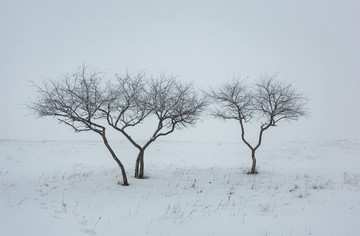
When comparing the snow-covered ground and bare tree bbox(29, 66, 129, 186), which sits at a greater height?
bare tree bbox(29, 66, 129, 186)

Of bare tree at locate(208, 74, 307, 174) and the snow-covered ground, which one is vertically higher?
bare tree at locate(208, 74, 307, 174)

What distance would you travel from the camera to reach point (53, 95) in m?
10.8

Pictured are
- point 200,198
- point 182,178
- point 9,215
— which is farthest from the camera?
point 182,178

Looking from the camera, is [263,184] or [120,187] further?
[263,184]

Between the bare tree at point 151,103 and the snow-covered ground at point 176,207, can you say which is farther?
the bare tree at point 151,103

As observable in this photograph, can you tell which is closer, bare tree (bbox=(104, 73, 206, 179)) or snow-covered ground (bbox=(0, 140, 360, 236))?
snow-covered ground (bbox=(0, 140, 360, 236))

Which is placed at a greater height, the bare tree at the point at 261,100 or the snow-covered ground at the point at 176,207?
the bare tree at the point at 261,100

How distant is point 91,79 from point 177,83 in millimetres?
5198

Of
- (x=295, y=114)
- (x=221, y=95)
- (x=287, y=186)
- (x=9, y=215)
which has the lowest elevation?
(x=287, y=186)

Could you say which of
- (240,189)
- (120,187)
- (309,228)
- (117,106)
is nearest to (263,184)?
(240,189)

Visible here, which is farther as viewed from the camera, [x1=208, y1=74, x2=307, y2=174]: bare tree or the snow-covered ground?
[x1=208, y1=74, x2=307, y2=174]: bare tree

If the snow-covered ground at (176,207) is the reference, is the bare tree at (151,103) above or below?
above

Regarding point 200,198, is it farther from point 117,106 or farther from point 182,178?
point 117,106

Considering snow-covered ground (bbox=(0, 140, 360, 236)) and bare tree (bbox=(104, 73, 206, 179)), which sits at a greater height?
bare tree (bbox=(104, 73, 206, 179))
